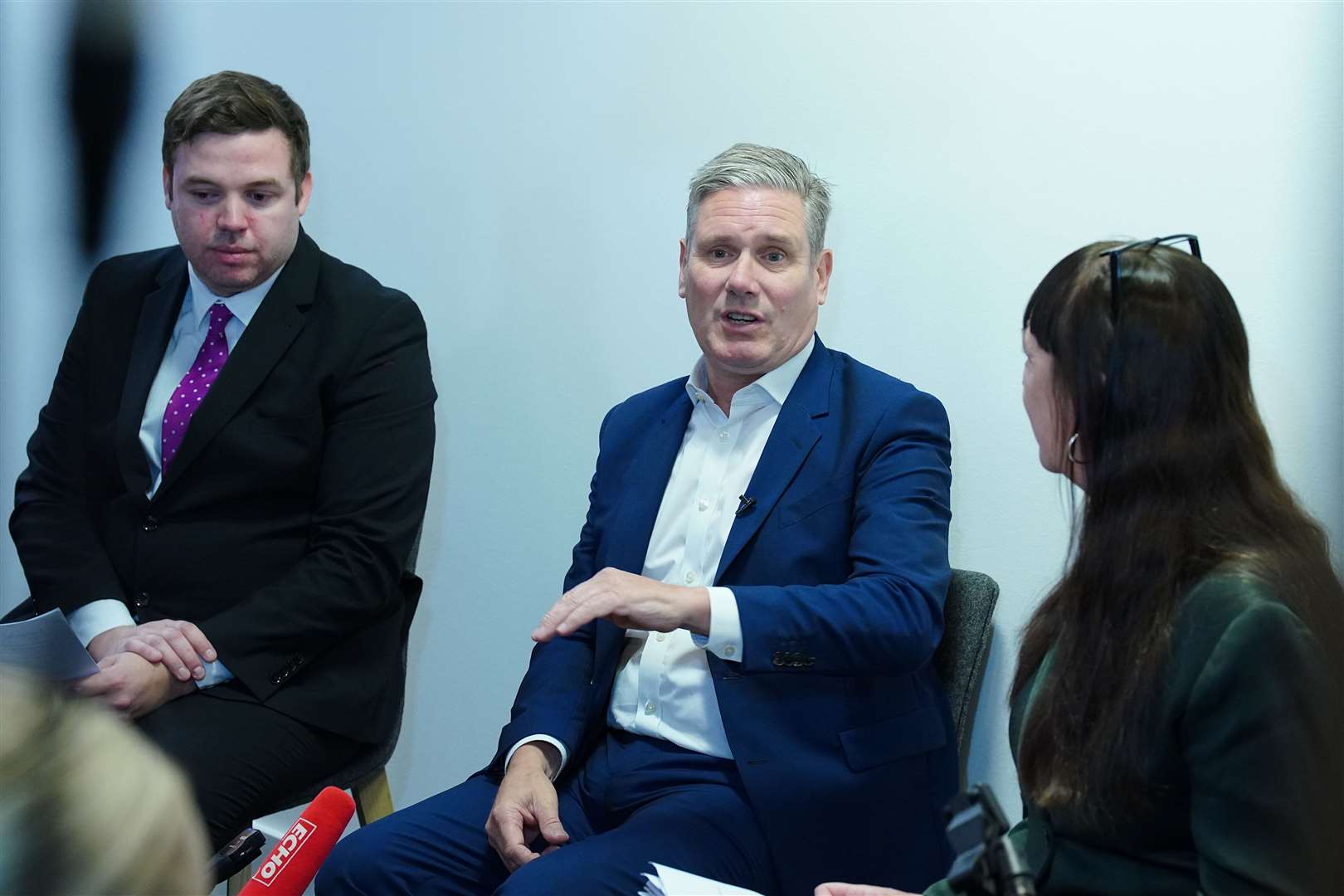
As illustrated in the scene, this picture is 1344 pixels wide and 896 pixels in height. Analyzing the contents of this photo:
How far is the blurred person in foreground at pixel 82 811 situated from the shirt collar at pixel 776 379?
153 centimetres

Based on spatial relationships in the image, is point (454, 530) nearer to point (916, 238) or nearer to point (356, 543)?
point (356, 543)

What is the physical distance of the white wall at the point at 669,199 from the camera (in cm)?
204

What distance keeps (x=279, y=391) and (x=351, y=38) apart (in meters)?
1.12

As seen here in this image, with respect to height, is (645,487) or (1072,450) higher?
(1072,450)

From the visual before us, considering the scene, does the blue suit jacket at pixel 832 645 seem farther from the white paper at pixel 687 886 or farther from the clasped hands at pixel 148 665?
the clasped hands at pixel 148 665

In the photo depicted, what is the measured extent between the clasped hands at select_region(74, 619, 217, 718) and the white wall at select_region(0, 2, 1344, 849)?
860 millimetres

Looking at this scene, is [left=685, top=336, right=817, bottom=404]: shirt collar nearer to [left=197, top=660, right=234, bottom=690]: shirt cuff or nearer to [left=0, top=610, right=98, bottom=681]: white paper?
[left=197, top=660, right=234, bottom=690]: shirt cuff

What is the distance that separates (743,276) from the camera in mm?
2176

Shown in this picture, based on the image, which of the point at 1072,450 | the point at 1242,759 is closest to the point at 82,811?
the point at 1242,759

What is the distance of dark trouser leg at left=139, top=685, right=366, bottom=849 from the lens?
2215 mm

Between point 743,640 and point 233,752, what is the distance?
0.95 meters

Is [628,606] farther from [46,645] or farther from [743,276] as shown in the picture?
[46,645]

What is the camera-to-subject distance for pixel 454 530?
3.15 m

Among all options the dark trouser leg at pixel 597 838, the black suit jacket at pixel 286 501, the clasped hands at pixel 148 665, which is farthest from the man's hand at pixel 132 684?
the dark trouser leg at pixel 597 838
